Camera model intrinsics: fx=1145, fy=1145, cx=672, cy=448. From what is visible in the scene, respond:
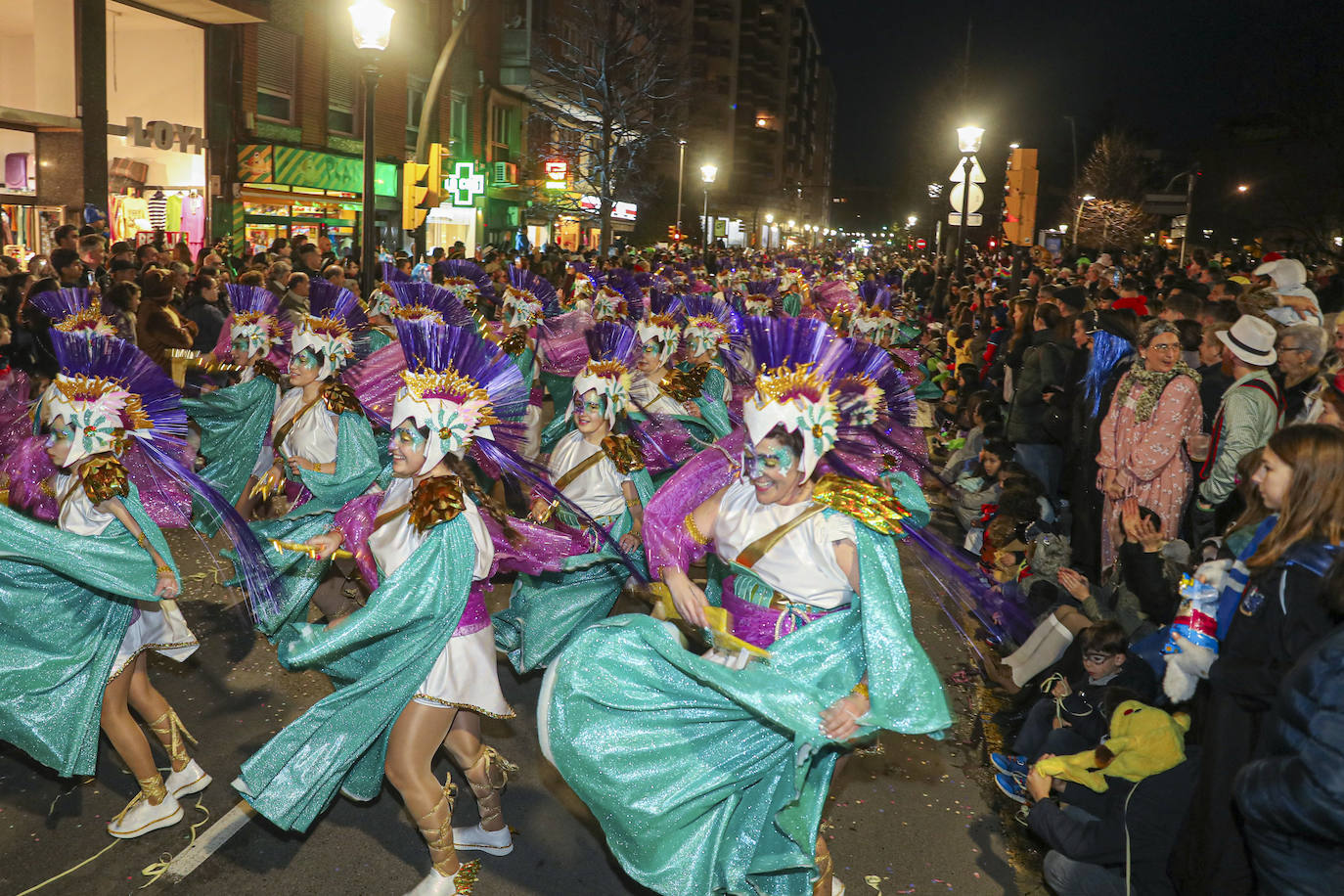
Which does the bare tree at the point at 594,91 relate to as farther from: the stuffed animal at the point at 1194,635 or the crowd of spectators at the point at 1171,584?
the stuffed animal at the point at 1194,635

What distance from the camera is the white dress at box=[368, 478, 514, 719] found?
14.3 ft

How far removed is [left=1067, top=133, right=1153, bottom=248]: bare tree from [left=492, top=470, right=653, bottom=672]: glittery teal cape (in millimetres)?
34253

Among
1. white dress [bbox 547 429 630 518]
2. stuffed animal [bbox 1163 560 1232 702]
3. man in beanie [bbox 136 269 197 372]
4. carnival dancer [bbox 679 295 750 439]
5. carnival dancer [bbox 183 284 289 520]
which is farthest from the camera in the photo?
man in beanie [bbox 136 269 197 372]

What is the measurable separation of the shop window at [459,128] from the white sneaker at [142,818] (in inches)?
1152

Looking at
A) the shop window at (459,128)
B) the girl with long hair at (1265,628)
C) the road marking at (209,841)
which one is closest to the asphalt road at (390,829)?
the road marking at (209,841)

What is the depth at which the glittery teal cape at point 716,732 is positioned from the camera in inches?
150

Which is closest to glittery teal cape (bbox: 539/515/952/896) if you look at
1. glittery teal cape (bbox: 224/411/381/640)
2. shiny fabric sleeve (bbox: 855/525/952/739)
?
shiny fabric sleeve (bbox: 855/525/952/739)

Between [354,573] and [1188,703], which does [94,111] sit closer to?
[354,573]

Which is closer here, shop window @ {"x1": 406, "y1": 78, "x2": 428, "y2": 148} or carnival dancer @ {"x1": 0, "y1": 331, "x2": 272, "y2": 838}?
carnival dancer @ {"x1": 0, "y1": 331, "x2": 272, "y2": 838}

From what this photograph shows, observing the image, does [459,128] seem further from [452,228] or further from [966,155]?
[966,155]

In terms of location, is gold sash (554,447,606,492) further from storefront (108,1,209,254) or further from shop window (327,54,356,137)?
shop window (327,54,356,137)

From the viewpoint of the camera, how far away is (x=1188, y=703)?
4637mm

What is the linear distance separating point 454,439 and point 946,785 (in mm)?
3045

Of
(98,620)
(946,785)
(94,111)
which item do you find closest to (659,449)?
(946,785)
